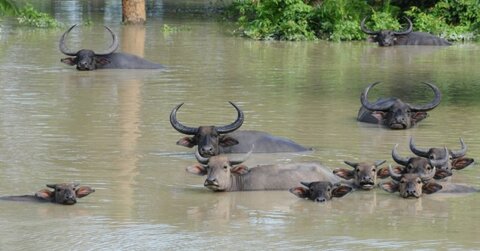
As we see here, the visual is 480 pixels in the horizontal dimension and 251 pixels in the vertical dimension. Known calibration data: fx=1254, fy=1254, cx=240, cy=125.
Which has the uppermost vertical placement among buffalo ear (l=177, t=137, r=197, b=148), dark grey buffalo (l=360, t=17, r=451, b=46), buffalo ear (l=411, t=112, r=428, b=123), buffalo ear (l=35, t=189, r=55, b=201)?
buffalo ear (l=35, t=189, r=55, b=201)

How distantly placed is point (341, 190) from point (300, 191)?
1.11 ft

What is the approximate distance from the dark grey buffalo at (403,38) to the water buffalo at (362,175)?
14699 mm

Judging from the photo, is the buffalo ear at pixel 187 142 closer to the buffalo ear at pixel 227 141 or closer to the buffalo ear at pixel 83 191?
the buffalo ear at pixel 227 141

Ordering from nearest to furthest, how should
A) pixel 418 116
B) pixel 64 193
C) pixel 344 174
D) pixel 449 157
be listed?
pixel 64 193 → pixel 344 174 → pixel 449 157 → pixel 418 116

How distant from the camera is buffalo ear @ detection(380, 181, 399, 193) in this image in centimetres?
1067

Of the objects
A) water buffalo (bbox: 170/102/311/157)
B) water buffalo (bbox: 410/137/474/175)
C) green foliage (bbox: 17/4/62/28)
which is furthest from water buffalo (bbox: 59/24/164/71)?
water buffalo (bbox: 410/137/474/175)

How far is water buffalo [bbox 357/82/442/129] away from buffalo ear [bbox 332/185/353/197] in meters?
4.27

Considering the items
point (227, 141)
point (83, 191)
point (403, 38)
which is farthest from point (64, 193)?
point (403, 38)

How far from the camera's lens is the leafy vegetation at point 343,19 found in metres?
26.2

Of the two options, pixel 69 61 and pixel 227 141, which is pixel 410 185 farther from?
pixel 69 61

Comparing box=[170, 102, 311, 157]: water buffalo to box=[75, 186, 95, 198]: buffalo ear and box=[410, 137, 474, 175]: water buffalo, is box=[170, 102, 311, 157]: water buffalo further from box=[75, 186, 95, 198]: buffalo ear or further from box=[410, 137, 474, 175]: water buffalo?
box=[75, 186, 95, 198]: buffalo ear

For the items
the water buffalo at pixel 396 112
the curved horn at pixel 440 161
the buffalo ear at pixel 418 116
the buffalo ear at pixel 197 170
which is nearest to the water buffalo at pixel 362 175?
the curved horn at pixel 440 161

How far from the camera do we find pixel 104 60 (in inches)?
808

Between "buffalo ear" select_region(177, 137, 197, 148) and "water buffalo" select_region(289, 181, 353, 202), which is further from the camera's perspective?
"buffalo ear" select_region(177, 137, 197, 148)
